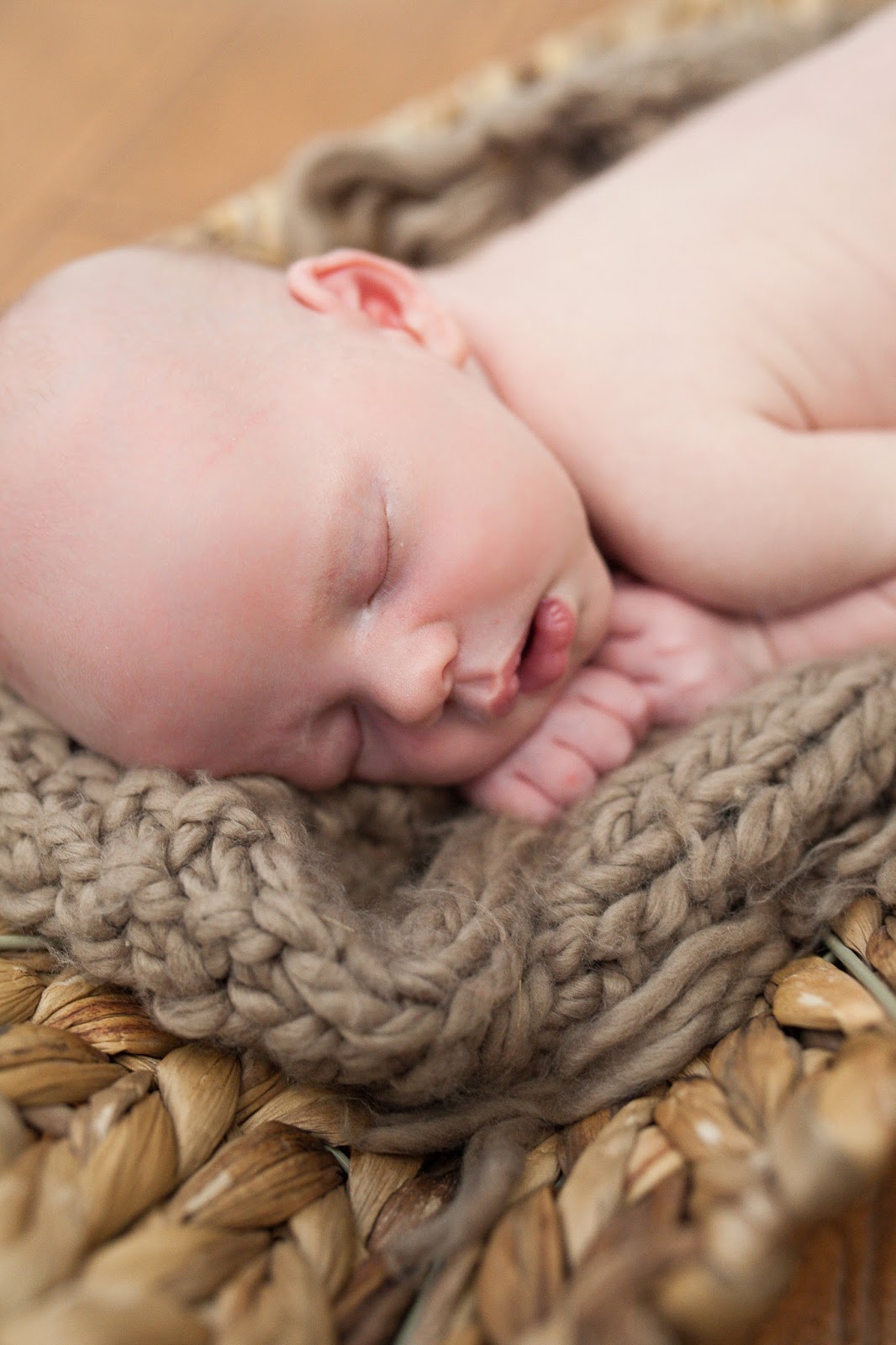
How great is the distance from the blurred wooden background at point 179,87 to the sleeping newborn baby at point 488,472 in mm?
751

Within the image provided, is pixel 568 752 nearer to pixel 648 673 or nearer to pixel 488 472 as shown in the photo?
pixel 648 673

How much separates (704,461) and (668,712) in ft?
0.63

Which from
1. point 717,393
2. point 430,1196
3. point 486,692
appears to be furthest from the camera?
point 717,393

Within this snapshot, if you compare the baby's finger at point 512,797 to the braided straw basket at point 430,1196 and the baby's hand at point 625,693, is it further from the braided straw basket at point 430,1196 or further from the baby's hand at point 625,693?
the braided straw basket at point 430,1196

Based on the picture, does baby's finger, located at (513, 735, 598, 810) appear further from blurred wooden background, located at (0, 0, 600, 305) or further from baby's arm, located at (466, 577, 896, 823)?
blurred wooden background, located at (0, 0, 600, 305)

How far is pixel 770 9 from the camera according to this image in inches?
54.7

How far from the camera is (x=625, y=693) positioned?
2.85 feet

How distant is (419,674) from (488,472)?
0.49ft

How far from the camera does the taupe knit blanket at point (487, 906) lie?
2.04ft

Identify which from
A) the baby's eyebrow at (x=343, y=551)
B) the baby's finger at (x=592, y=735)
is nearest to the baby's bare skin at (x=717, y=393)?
the baby's finger at (x=592, y=735)

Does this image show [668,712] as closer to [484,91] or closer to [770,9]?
[484,91]

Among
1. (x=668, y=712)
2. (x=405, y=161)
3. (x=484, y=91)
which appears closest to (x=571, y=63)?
(x=484, y=91)

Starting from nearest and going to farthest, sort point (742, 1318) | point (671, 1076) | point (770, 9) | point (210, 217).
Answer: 1. point (742, 1318)
2. point (671, 1076)
3. point (210, 217)
4. point (770, 9)

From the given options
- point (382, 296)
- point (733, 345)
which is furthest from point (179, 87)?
point (733, 345)
